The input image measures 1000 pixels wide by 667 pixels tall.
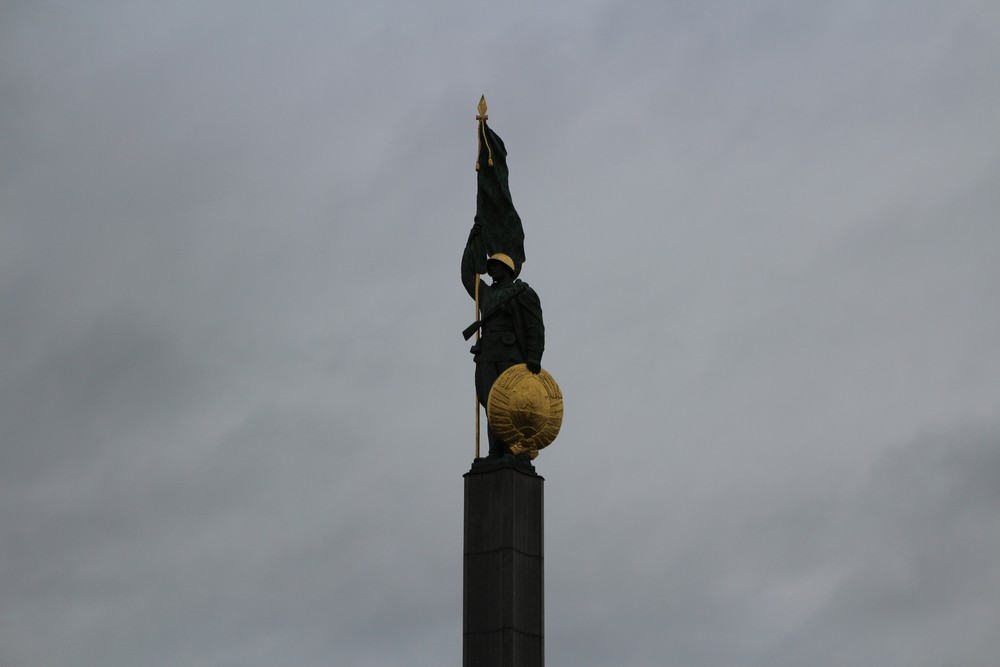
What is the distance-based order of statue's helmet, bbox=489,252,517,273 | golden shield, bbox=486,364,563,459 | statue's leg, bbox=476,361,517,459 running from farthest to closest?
statue's helmet, bbox=489,252,517,273, statue's leg, bbox=476,361,517,459, golden shield, bbox=486,364,563,459


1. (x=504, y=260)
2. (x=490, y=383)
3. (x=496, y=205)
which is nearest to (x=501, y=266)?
(x=504, y=260)

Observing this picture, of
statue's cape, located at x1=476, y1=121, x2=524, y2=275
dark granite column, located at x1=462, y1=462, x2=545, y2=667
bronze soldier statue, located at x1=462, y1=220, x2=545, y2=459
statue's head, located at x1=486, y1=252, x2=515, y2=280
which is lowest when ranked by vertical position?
dark granite column, located at x1=462, y1=462, x2=545, y2=667

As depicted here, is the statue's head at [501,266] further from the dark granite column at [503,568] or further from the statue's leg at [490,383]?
the dark granite column at [503,568]

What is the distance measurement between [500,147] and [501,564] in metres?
8.52

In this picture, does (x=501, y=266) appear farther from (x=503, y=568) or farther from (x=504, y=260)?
(x=503, y=568)

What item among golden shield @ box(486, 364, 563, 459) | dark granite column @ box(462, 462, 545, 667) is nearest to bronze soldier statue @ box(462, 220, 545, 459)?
golden shield @ box(486, 364, 563, 459)

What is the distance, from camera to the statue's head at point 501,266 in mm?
39594

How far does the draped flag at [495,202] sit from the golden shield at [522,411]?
258 cm

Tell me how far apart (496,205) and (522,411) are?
455cm

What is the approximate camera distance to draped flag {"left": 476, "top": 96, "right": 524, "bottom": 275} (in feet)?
132

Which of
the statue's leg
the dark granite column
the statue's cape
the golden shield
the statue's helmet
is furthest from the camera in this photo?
the statue's cape

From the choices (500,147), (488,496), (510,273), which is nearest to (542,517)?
(488,496)

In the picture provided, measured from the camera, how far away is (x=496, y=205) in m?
40.4

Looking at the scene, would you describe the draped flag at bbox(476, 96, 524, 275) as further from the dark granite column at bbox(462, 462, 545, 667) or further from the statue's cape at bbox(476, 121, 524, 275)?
the dark granite column at bbox(462, 462, 545, 667)
